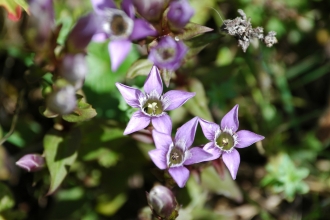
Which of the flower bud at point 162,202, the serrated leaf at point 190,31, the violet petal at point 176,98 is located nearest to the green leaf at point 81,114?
the violet petal at point 176,98

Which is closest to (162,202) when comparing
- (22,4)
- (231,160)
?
(231,160)

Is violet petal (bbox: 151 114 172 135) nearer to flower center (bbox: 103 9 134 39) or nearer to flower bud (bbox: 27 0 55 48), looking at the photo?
flower center (bbox: 103 9 134 39)

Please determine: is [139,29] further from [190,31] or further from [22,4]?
[22,4]

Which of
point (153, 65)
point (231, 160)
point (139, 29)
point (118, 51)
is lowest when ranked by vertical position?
point (231, 160)

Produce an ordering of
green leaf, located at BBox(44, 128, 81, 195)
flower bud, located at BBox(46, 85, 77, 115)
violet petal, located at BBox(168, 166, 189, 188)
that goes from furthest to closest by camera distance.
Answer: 1. green leaf, located at BBox(44, 128, 81, 195)
2. violet petal, located at BBox(168, 166, 189, 188)
3. flower bud, located at BBox(46, 85, 77, 115)

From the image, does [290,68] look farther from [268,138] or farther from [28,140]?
[28,140]

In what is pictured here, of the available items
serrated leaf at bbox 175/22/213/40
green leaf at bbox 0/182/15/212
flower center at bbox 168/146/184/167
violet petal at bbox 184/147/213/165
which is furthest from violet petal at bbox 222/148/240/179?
green leaf at bbox 0/182/15/212

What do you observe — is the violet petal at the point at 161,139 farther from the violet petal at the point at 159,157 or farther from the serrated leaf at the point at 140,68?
the serrated leaf at the point at 140,68
